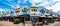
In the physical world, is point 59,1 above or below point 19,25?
above

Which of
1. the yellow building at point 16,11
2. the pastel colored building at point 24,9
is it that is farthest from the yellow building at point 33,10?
the yellow building at point 16,11

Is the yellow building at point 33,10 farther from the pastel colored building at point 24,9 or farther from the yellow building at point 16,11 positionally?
the yellow building at point 16,11

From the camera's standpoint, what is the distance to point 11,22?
4.17 feet

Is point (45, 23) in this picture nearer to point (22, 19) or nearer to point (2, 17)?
point (22, 19)

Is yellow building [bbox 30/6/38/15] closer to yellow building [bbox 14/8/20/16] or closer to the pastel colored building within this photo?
the pastel colored building

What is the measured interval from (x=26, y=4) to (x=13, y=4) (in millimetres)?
133

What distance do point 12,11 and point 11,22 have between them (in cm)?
11

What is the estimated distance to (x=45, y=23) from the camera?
4.25 feet

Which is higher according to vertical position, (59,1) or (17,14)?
(59,1)

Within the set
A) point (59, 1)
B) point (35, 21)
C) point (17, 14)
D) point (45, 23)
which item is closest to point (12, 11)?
point (17, 14)

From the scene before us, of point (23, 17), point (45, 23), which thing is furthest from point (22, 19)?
point (45, 23)

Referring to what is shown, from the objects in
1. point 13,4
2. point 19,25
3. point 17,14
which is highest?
point 13,4

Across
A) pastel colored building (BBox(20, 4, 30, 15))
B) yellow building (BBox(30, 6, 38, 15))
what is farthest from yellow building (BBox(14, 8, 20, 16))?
yellow building (BBox(30, 6, 38, 15))

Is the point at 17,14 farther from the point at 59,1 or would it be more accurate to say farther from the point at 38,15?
the point at 59,1
